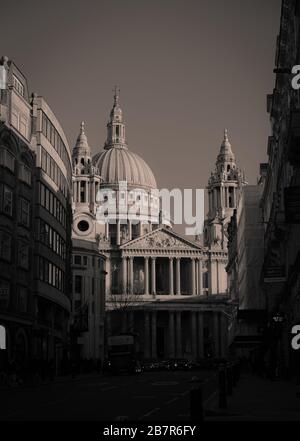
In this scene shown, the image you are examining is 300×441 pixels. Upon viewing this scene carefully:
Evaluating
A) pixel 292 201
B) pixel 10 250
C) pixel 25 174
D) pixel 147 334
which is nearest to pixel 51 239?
pixel 25 174

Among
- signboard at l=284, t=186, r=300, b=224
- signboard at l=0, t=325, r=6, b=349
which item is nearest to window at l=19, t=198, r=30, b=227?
signboard at l=0, t=325, r=6, b=349

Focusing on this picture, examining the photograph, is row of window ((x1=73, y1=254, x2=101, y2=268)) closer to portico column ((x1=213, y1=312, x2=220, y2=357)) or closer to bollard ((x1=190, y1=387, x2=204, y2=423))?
portico column ((x1=213, y1=312, x2=220, y2=357))

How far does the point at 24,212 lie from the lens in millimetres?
66188

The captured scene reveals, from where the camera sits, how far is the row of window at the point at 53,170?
71500 mm

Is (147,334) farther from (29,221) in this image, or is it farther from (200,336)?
(29,221)

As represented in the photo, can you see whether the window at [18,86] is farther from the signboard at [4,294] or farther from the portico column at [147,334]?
the portico column at [147,334]

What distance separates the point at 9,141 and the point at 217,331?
4783 inches

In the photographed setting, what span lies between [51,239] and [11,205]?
1242 centimetres

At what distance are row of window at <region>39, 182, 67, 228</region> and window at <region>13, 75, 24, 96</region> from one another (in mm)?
7624

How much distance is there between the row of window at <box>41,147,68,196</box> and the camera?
2815 inches

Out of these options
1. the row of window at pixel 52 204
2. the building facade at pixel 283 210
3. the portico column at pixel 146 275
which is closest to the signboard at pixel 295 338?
the building facade at pixel 283 210

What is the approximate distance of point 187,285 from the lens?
18288 centimetres
